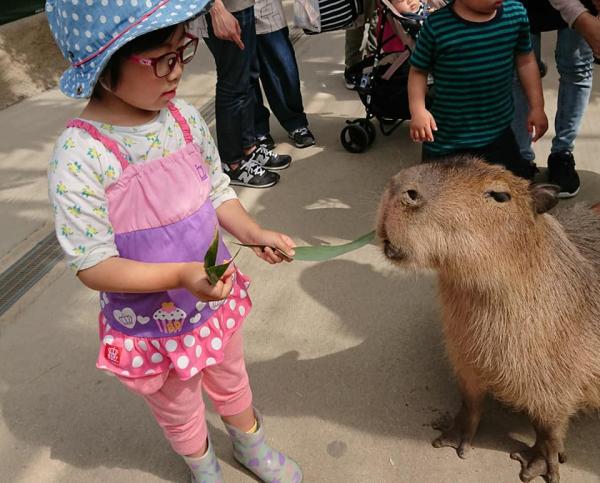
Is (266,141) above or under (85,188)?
under

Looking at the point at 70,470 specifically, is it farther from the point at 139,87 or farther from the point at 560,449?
the point at 560,449

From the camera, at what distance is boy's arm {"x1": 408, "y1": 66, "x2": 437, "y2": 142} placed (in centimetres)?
213

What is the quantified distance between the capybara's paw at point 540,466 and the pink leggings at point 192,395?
88 centimetres

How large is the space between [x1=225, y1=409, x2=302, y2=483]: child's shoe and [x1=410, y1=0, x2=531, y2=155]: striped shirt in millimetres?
→ 1341

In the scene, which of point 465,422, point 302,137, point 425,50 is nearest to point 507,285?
point 465,422

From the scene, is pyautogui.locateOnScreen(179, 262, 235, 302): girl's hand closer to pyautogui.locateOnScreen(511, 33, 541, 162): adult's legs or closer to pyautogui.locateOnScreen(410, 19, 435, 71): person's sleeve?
pyautogui.locateOnScreen(410, 19, 435, 71): person's sleeve

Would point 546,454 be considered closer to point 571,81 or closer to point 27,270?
point 571,81

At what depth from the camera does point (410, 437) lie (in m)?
1.84

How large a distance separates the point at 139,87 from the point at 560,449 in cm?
156

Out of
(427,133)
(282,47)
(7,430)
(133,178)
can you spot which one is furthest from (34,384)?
(282,47)

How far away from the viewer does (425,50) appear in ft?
6.98

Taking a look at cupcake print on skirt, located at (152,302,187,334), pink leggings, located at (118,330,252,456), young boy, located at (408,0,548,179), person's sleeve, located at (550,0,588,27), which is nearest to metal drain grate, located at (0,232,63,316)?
pink leggings, located at (118,330,252,456)

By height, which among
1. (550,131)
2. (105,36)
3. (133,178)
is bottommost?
(550,131)

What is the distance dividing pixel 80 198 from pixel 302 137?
2.74m
